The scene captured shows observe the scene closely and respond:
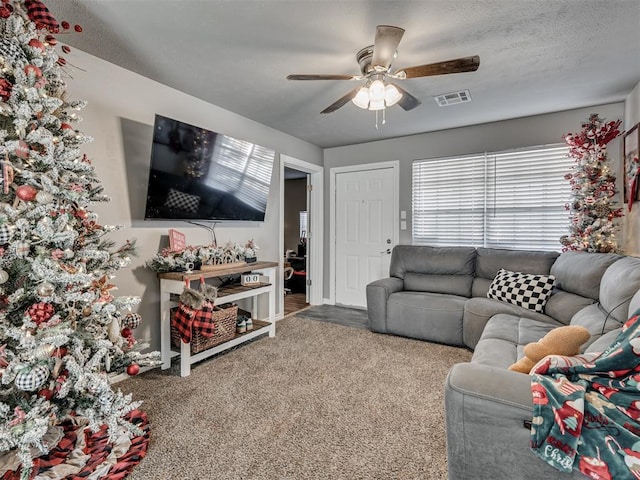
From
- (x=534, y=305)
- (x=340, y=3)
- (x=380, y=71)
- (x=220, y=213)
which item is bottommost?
(x=534, y=305)

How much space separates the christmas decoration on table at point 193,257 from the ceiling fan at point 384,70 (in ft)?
5.19

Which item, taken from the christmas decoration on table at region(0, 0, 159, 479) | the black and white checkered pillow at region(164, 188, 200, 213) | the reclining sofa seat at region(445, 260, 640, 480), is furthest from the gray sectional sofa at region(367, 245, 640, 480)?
the black and white checkered pillow at region(164, 188, 200, 213)

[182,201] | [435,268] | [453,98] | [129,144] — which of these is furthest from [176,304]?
[453,98]

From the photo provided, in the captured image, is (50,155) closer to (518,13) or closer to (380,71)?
(380,71)

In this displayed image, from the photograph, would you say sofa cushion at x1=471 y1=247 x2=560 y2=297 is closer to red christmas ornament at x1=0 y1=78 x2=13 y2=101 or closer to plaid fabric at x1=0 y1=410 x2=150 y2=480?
plaid fabric at x1=0 y1=410 x2=150 y2=480

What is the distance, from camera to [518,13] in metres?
1.83

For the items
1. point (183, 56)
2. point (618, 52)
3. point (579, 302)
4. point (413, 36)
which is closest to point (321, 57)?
point (413, 36)

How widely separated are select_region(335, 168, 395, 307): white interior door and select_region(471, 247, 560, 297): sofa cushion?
49.5 inches

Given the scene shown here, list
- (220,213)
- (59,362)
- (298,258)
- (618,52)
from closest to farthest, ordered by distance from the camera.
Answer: (59,362)
(618,52)
(220,213)
(298,258)

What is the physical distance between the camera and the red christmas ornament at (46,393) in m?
1.46

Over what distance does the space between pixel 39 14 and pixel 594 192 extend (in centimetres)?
422

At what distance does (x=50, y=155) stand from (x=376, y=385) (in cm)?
239

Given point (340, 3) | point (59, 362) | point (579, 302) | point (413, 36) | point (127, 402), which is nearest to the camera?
point (59, 362)

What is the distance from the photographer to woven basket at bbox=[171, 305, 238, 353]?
260 centimetres
